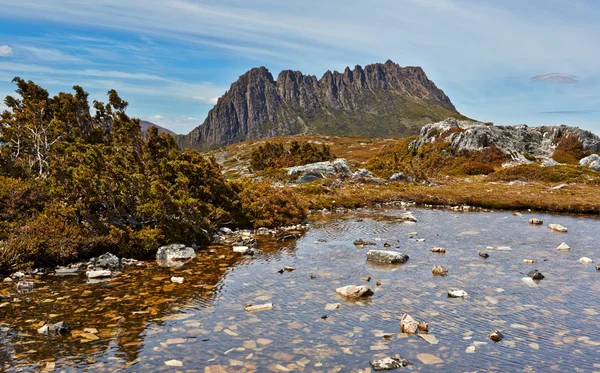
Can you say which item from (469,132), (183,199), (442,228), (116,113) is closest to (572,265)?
(442,228)

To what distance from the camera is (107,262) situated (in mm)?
17281

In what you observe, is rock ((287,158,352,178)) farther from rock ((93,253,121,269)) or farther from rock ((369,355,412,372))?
rock ((369,355,412,372))

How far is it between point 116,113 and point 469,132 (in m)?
71.1

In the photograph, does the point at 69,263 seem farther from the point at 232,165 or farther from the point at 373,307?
the point at 232,165

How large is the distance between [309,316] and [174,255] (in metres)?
9.40

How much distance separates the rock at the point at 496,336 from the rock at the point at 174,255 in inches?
518

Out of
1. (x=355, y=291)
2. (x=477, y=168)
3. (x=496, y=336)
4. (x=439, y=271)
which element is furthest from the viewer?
(x=477, y=168)

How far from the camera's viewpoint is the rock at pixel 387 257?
61.3 feet

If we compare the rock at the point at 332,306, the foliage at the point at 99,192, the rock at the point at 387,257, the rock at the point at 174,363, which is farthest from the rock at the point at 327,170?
the rock at the point at 174,363

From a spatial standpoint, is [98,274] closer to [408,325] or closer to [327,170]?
[408,325]

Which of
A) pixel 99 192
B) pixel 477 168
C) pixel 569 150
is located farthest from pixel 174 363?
pixel 569 150

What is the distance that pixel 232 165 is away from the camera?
118m

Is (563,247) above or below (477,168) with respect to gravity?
below

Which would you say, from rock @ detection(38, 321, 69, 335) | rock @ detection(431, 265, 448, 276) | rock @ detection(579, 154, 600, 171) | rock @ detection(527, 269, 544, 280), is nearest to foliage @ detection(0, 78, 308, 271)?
rock @ detection(38, 321, 69, 335)
